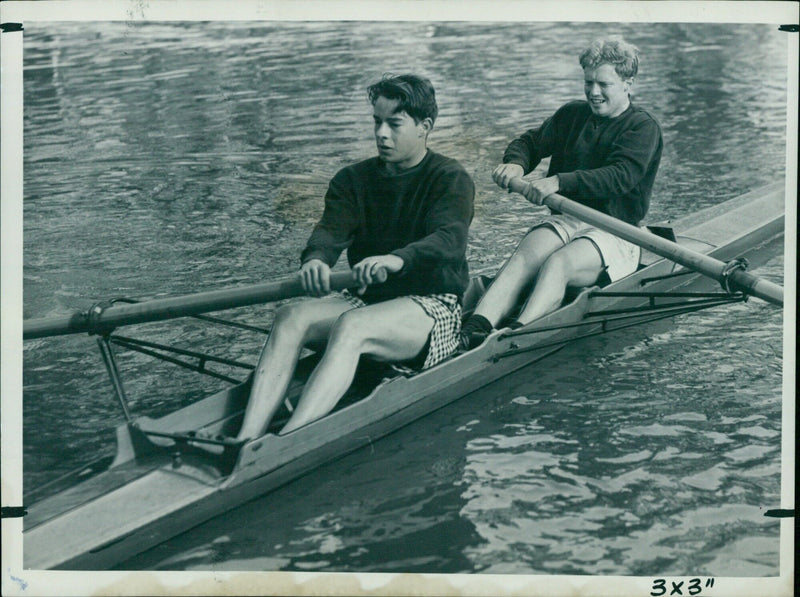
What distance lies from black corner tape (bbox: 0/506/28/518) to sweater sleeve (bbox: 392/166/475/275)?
147cm

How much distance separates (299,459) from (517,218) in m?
2.95

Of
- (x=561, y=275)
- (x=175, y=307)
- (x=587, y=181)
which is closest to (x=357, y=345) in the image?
(x=175, y=307)

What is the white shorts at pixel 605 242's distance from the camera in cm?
449

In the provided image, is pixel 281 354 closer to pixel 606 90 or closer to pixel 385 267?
pixel 385 267

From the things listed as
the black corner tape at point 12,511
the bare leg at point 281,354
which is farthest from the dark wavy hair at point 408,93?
the black corner tape at point 12,511

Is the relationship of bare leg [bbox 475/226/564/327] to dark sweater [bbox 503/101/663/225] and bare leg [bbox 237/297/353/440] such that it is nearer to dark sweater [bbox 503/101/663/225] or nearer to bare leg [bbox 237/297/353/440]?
dark sweater [bbox 503/101/663/225]

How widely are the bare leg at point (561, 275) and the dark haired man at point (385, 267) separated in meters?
0.51

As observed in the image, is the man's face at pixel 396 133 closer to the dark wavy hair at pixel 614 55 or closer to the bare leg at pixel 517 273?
the bare leg at pixel 517 273

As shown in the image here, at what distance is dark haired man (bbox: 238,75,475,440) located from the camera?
11.3 feet

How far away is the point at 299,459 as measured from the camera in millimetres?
3371

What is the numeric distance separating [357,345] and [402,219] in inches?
20.8

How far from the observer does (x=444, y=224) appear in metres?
3.61

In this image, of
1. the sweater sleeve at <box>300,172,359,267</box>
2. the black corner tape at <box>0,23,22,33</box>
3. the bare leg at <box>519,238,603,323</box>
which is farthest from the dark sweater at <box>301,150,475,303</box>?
the black corner tape at <box>0,23,22,33</box>

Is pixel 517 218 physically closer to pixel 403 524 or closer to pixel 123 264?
pixel 123 264
